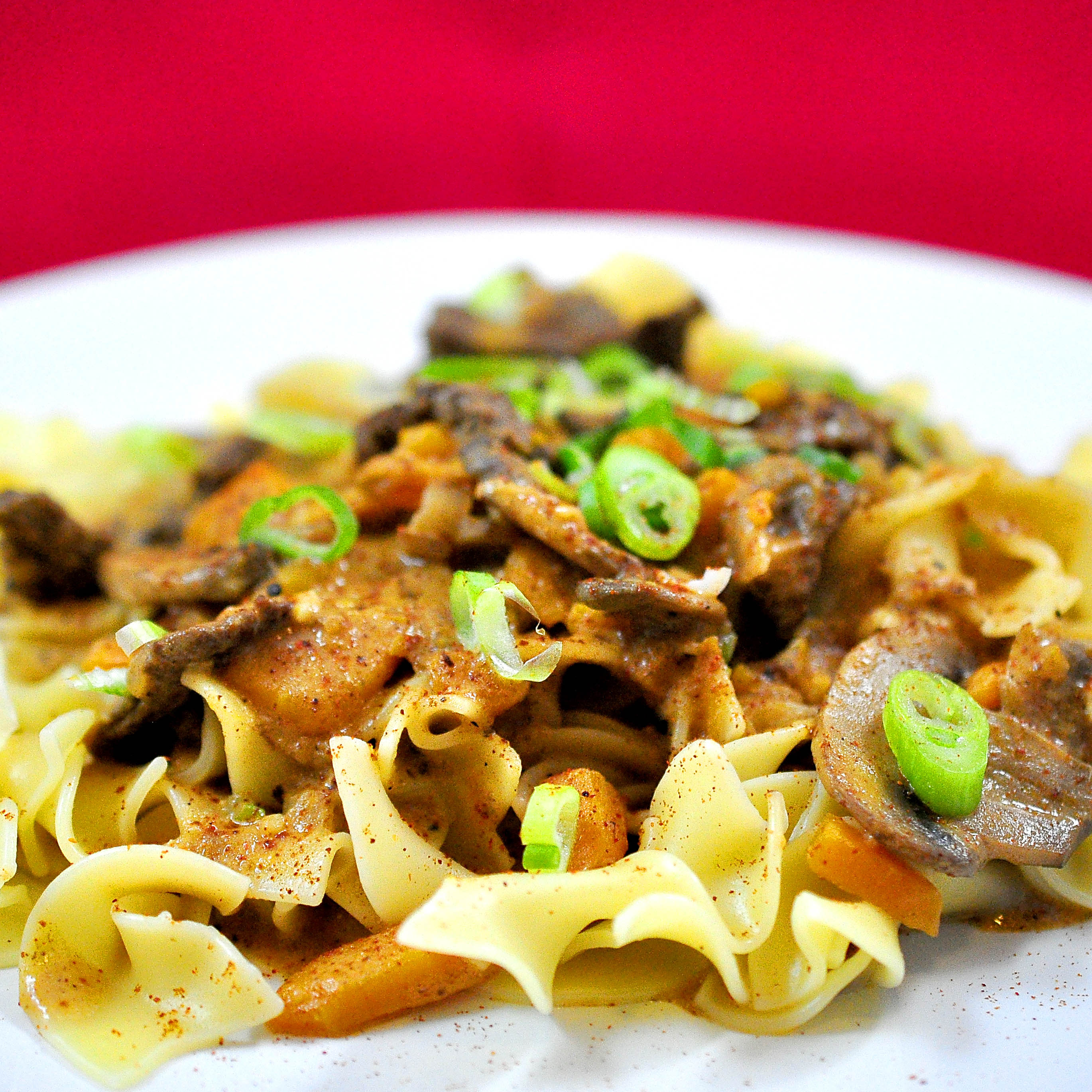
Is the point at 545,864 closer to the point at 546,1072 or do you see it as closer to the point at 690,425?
the point at 546,1072

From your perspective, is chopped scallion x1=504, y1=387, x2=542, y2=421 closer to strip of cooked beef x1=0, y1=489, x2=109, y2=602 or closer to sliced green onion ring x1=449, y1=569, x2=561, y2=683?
sliced green onion ring x1=449, y1=569, x2=561, y2=683

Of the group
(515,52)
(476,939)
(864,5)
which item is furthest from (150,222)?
(476,939)

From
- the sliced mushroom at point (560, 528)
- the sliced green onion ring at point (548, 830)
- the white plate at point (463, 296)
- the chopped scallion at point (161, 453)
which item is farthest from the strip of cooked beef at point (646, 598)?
the white plate at point (463, 296)

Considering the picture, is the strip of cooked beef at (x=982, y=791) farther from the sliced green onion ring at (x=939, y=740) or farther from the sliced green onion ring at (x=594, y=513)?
the sliced green onion ring at (x=594, y=513)

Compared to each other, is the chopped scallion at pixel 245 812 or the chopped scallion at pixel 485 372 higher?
the chopped scallion at pixel 485 372

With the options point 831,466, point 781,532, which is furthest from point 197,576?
point 831,466

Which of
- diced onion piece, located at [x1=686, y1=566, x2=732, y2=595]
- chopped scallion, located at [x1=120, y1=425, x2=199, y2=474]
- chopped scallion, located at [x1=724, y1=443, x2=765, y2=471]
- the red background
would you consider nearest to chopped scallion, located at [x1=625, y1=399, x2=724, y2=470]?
chopped scallion, located at [x1=724, y1=443, x2=765, y2=471]
